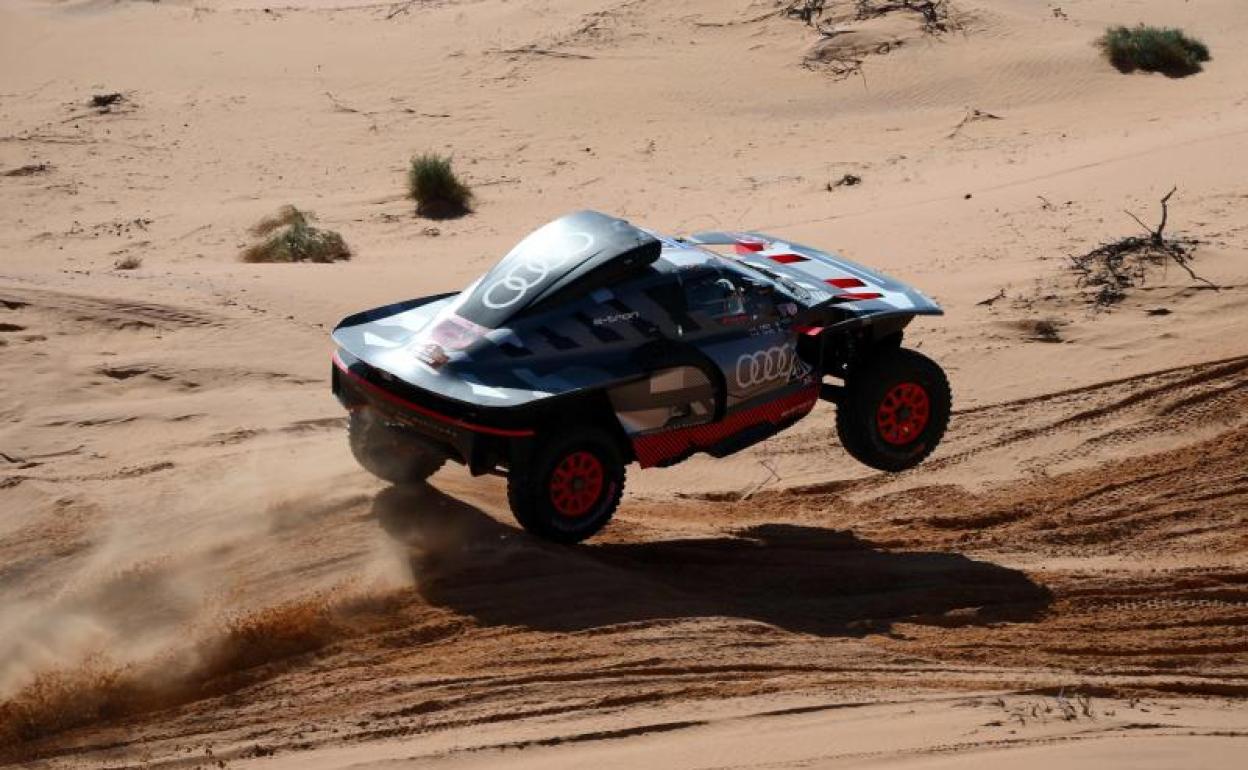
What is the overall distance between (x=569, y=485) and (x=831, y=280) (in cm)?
248

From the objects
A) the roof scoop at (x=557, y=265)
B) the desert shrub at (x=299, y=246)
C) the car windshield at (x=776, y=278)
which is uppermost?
the roof scoop at (x=557, y=265)

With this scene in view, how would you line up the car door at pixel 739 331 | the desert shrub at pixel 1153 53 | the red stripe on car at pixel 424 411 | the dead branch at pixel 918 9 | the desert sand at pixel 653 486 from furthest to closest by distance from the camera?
the dead branch at pixel 918 9 → the desert shrub at pixel 1153 53 → the car door at pixel 739 331 → the red stripe on car at pixel 424 411 → the desert sand at pixel 653 486

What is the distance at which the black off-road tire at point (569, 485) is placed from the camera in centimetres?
880

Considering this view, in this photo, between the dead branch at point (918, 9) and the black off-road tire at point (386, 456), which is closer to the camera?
the black off-road tire at point (386, 456)

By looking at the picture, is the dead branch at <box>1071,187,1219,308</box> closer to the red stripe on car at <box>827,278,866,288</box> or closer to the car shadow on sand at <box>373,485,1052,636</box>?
the red stripe on car at <box>827,278,866,288</box>

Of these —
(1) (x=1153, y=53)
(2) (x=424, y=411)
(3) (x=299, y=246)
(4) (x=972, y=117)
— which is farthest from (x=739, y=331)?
(1) (x=1153, y=53)

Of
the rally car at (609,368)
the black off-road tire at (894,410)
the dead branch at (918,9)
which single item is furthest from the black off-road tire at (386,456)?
the dead branch at (918,9)

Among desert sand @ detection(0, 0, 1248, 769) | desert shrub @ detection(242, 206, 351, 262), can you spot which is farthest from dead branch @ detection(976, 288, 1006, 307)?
desert shrub @ detection(242, 206, 351, 262)

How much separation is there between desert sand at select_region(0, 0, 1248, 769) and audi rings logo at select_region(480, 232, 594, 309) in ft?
4.36

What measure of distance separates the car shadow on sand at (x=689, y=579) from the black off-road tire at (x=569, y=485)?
0.18 m

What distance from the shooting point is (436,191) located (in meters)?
18.8

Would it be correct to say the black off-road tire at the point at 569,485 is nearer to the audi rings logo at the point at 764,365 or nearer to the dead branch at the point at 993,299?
the audi rings logo at the point at 764,365

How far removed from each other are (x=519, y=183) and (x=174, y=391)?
8579 millimetres

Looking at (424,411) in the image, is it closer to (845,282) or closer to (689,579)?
(689,579)
